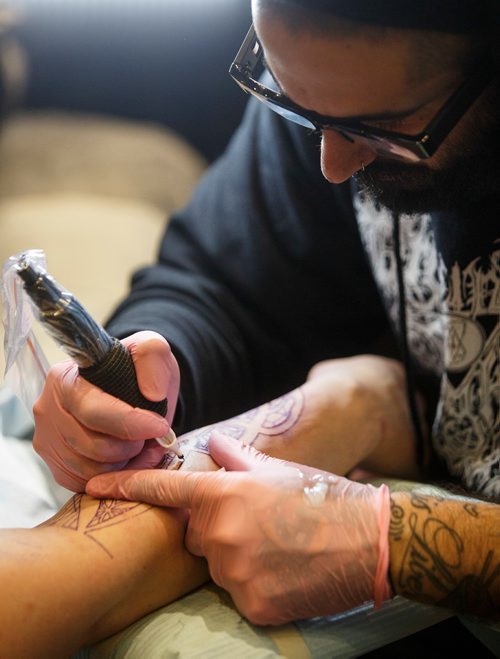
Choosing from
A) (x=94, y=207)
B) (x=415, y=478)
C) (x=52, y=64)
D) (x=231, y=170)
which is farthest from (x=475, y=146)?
(x=52, y=64)

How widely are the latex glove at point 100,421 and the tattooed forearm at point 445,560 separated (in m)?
0.32

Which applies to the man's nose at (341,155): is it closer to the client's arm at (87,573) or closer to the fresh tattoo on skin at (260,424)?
the fresh tattoo on skin at (260,424)

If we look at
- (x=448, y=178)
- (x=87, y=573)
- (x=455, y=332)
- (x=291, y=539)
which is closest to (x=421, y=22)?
(x=448, y=178)

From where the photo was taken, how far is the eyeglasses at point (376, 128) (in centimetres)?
91

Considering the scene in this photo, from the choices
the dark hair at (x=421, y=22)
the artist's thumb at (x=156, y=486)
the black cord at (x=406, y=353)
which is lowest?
the artist's thumb at (x=156, y=486)

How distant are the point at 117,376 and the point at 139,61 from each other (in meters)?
1.89

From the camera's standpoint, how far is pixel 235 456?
3.35 feet

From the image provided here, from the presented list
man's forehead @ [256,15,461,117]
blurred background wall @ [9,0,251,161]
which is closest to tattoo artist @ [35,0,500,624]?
man's forehead @ [256,15,461,117]

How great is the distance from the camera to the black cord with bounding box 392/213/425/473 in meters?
1.21

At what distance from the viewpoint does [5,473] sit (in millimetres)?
1229

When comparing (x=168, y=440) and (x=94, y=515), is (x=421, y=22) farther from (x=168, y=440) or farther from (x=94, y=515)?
(x=94, y=515)

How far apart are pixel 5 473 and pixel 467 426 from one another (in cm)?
71

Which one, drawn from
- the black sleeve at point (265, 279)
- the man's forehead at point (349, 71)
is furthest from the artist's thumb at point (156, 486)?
the man's forehead at point (349, 71)

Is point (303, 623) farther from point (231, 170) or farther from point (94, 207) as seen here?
point (94, 207)
